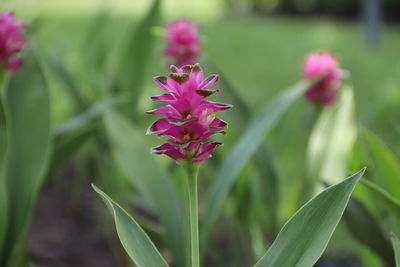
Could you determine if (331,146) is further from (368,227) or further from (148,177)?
(148,177)

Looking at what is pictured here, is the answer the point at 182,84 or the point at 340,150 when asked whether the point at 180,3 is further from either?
the point at 182,84

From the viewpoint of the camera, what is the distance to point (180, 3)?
8156mm

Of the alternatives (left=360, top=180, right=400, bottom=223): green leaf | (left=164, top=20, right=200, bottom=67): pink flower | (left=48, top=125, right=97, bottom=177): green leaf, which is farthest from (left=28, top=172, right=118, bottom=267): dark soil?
(left=360, top=180, right=400, bottom=223): green leaf

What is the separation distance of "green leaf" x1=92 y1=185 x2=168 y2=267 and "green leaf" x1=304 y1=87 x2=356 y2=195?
680 mm

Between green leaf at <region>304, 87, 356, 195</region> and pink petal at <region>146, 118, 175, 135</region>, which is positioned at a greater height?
pink petal at <region>146, 118, 175, 135</region>

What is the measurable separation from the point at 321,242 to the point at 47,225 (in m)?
1.73

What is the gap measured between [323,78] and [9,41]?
0.82m

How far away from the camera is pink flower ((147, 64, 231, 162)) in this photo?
2.90 ft

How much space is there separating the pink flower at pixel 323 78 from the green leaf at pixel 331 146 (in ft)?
0.13

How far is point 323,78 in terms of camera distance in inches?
69.2

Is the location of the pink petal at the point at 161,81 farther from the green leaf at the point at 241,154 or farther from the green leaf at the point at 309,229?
the green leaf at the point at 241,154

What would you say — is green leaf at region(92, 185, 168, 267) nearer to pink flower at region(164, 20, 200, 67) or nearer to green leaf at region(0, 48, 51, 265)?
green leaf at region(0, 48, 51, 265)

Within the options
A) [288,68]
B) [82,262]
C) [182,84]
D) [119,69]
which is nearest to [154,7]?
[119,69]

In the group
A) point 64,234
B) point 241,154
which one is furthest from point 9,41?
point 64,234
